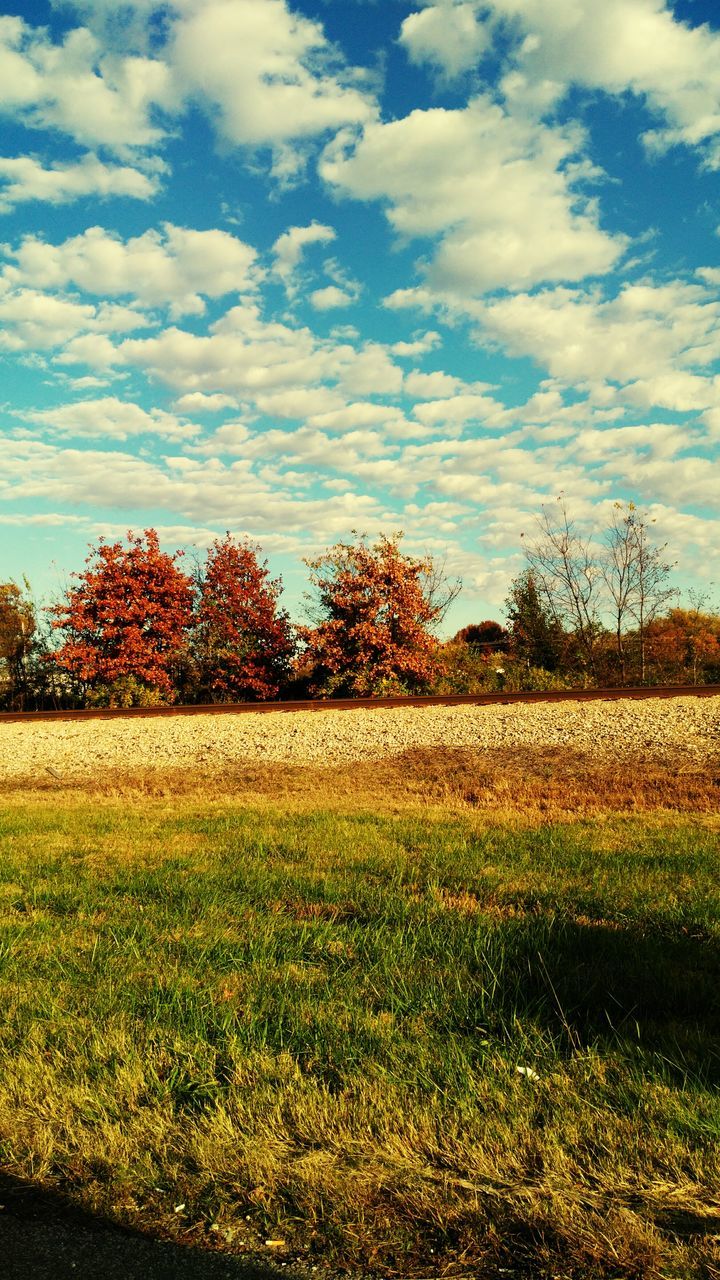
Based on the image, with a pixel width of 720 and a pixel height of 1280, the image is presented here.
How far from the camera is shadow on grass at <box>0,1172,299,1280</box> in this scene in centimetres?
200

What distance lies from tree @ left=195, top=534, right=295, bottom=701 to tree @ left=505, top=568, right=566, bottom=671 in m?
6.85

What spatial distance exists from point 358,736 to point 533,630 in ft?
36.3

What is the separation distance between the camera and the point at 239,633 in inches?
854

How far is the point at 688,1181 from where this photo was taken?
2.21 metres

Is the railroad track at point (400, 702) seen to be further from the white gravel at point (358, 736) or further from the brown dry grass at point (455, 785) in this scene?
the brown dry grass at point (455, 785)

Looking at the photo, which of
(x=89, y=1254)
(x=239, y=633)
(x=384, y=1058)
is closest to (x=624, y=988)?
(x=384, y=1058)

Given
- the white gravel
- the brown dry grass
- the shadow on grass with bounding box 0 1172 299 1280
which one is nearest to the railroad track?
the white gravel

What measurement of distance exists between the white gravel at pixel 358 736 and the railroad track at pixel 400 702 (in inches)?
27.3

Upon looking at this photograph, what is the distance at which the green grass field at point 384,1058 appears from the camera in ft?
7.09

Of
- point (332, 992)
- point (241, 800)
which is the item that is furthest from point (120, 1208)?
point (241, 800)

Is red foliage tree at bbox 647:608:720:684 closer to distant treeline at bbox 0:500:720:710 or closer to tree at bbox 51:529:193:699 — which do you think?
distant treeline at bbox 0:500:720:710

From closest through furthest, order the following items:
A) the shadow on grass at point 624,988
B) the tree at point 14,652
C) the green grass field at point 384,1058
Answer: the green grass field at point 384,1058, the shadow on grass at point 624,988, the tree at point 14,652

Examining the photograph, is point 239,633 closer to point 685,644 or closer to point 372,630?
point 372,630

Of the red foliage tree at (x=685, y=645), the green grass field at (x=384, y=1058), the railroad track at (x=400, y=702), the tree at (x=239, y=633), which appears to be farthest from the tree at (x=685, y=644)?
the green grass field at (x=384, y=1058)
